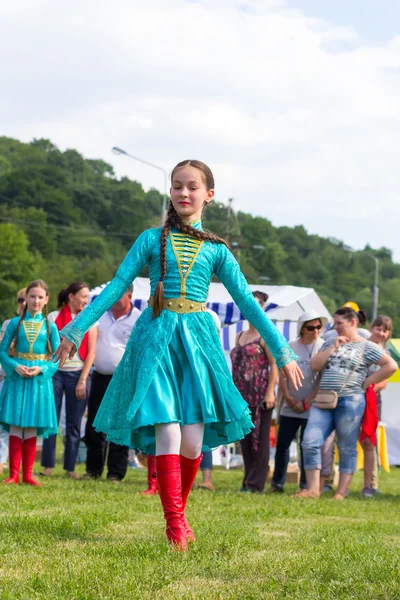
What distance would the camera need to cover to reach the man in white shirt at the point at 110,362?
10.0 metres

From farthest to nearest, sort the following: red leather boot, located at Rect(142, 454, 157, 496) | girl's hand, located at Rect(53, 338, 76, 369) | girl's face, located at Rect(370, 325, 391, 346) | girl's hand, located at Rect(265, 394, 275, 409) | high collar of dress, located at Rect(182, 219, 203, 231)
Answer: girl's face, located at Rect(370, 325, 391, 346), girl's hand, located at Rect(265, 394, 275, 409), red leather boot, located at Rect(142, 454, 157, 496), high collar of dress, located at Rect(182, 219, 203, 231), girl's hand, located at Rect(53, 338, 76, 369)

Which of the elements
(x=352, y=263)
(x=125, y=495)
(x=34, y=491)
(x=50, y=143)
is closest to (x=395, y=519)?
(x=125, y=495)

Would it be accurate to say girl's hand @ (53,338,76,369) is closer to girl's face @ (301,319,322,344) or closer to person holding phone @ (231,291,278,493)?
person holding phone @ (231,291,278,493)

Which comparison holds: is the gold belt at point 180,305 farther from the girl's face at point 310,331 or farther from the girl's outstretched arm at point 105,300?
the girl's face at point 310,331

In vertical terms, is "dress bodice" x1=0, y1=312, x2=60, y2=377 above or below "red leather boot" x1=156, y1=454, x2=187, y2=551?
above

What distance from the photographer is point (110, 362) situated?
32.7 ft

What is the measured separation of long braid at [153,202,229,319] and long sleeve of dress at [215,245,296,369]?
0.14 metres

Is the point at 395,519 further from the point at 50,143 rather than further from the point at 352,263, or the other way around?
the point at 50,143

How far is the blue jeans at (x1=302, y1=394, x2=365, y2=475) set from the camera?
9.55m

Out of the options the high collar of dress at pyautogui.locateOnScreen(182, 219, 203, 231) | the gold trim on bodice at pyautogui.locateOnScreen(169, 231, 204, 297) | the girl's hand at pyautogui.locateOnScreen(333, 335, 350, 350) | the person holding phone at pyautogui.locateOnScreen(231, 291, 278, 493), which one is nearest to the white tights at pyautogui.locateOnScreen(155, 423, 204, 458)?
the gold trim on bodice at pyautogui.locateOnScreen(169, 231, 204, 297)

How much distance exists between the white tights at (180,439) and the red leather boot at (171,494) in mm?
44

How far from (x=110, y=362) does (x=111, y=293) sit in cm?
503

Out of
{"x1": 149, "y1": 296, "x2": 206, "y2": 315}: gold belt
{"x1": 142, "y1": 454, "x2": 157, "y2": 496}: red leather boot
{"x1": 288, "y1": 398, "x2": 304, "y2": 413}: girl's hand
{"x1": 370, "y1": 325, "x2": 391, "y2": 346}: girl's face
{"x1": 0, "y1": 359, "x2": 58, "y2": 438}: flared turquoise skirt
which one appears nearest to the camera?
{"x1": 149, "y1": 296, "x2": 206, "y2": 315}: gold belt

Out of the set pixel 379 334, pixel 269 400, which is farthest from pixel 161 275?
pixel 379 334
